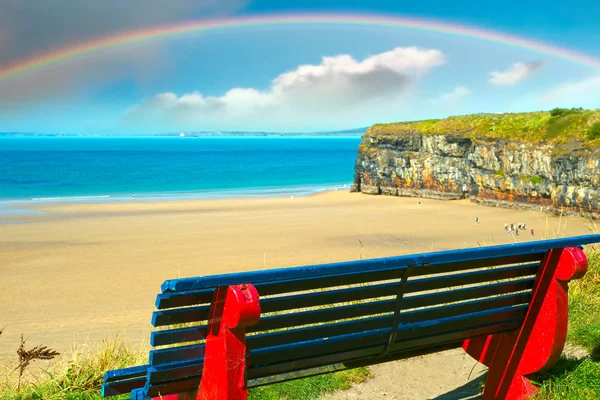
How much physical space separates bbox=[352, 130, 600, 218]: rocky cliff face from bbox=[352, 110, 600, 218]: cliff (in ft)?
0.14

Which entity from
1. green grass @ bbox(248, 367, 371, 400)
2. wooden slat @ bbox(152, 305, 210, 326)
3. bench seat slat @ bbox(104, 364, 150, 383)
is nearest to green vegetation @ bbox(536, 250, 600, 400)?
green grass @ bbox(248, 367, 371, 400)

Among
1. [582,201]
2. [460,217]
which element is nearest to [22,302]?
[460,217]

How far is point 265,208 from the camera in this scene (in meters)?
32.5

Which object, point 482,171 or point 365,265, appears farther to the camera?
point 482,171

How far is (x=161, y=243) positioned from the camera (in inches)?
781

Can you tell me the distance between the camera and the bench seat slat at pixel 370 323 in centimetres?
303

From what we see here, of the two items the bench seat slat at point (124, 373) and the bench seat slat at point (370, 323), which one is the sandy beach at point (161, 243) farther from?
the bench seat slat at point (370, 323)

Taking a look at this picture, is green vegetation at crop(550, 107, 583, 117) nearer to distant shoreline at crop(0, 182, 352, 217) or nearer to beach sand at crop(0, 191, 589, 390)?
beach sand at crop(0, 191, 589, 390)

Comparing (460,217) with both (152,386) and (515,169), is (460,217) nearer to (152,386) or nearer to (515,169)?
(515,169)

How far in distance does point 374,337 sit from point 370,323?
100mm

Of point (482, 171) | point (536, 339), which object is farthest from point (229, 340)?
point (482, 171)

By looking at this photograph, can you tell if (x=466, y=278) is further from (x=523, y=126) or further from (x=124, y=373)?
(x=523, y=126)

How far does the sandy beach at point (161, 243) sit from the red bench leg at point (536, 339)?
5309 mm

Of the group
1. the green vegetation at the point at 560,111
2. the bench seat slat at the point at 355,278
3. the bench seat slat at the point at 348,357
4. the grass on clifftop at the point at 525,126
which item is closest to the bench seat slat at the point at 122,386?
the bench seat slat at the point at 348,357
